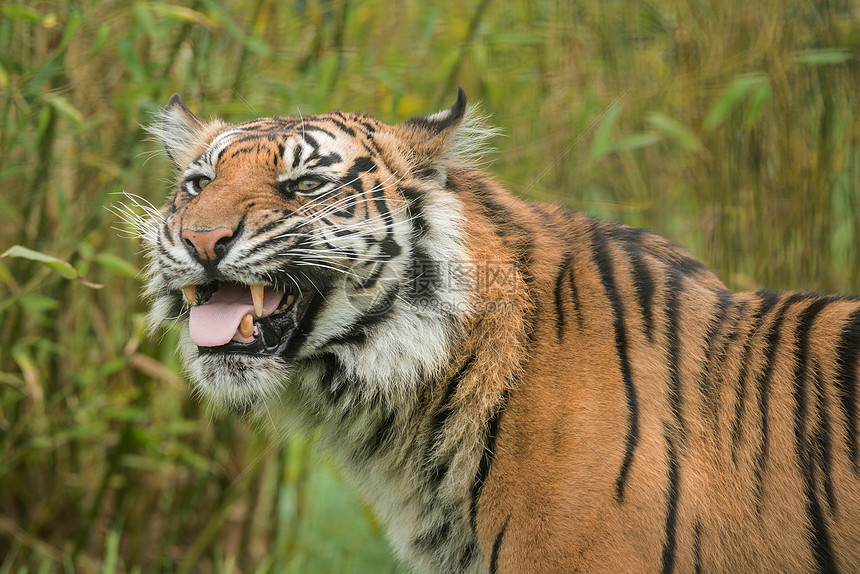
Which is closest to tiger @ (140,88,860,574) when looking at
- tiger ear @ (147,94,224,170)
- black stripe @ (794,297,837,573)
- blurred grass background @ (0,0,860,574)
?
black stripe @ (794,297,837,573)

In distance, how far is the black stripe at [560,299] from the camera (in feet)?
7.00

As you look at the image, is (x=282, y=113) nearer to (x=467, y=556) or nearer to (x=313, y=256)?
(x=313, y=256)

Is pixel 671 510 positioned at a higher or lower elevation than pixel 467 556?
higher

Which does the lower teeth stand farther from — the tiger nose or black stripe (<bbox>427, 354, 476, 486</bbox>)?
black stripe (<bbox>427, 354, 476, 486</bbox>)

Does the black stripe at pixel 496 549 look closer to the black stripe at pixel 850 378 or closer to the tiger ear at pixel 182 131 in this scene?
the black stripe at pixel 850 378

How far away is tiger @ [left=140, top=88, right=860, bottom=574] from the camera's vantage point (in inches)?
74.6

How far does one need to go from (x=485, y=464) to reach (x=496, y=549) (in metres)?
0.22

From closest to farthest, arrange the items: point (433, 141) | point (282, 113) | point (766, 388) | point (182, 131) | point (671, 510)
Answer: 1. point (671, 510)
2. point (766, 388)
3. point (433, 141)
4. point (182, 131)
5. point (282, 113)

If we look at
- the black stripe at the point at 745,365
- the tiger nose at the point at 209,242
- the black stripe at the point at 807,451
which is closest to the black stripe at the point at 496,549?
the black stripe at the point at 745,365

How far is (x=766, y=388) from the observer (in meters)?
2.01

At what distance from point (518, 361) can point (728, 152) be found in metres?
2.06

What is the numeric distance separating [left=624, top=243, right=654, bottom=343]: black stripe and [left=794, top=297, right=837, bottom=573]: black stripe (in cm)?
39

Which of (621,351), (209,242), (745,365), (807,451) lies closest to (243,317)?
(209,242)

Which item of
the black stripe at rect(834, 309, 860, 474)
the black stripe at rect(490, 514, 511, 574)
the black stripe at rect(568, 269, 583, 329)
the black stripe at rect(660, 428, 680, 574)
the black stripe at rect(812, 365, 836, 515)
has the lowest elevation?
the black stripe at rect(490, 514, 511, 574)
